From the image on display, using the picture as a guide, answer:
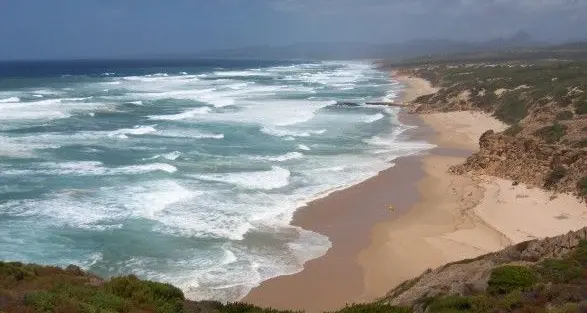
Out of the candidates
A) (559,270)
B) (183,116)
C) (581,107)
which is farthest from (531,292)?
(183,116)

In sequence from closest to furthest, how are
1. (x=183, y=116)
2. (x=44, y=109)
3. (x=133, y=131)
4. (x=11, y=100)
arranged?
1. (x=133, y=131)
2. (x=183, y=116)
3. (x=44, y=109)
4. (x=11, y=100)

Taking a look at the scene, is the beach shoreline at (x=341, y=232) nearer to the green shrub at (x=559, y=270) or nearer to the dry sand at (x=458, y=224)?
the dry sand at (x=458, y=224)

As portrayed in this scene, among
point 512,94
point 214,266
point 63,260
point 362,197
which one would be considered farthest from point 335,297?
point 512,94

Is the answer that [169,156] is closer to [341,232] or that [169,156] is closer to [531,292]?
[341,232]

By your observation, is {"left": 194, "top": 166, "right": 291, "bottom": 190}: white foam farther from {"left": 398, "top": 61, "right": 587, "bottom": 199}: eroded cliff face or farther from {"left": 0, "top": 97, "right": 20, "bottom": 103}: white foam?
{"left": 0, "top": 97, "right": 20, "bottom": 103}: white foam

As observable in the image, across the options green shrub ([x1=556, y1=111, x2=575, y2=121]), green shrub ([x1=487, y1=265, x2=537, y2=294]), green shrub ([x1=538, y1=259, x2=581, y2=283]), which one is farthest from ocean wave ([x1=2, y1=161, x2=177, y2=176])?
green shrub ([x1=556, y1=111, x2=575, y2=121])

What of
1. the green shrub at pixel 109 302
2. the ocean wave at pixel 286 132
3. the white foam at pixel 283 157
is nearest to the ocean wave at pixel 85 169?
the white foam at pixel 283 157
